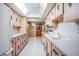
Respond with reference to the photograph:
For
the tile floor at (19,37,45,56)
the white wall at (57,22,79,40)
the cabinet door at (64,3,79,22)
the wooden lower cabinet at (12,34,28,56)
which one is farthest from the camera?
the tile floor at (19,37,45,56)

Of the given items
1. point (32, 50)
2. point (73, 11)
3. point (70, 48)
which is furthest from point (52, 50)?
point (32, 50)

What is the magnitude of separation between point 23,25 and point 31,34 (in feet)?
2.55

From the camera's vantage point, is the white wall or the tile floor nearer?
the white wall

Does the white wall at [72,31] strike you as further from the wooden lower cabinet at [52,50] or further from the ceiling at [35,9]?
the ceiling at [35,9]

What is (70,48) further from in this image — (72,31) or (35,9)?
(35,9)

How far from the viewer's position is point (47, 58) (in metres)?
1.45

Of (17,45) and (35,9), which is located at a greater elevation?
(35,9)

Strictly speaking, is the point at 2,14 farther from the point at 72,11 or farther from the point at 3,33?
the point at 72,11

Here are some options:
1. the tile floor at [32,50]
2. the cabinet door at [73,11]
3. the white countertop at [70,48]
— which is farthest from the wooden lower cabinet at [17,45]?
the cabinet door at [73,11]

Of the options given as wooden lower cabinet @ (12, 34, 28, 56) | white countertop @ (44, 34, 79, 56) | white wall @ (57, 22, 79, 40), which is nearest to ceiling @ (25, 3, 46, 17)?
wooden lower cabinet @ (12, 34, 28, 56)

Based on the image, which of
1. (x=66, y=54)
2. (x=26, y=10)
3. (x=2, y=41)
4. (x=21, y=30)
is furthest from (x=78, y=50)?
(x=21, y=30)

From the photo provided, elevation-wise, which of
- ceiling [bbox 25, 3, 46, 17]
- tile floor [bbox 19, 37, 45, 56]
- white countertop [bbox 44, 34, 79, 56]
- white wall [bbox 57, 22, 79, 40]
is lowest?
tile floor [bbox 19, 37, 45, 56]

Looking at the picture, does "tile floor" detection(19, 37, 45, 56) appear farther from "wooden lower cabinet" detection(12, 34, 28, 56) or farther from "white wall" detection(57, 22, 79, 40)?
"white wall" detection(57, 22, 79, 40)

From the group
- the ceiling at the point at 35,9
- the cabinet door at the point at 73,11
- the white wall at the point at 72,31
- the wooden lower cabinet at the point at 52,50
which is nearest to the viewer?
the cabinet door at the point at 73,11
